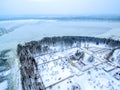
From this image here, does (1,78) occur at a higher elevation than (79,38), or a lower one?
lower

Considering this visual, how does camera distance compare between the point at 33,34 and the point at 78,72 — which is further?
the point at 33,34

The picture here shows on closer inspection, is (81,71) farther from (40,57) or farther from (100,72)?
(40,57)

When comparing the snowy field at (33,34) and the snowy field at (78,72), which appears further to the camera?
the snowy field at (33,34)

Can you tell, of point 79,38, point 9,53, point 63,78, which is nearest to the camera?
point 63,78

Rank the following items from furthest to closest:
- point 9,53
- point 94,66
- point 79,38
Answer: point 79,38, point 9,53, point 94,66

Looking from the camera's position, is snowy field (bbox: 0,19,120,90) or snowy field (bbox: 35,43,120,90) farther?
snowy field (bbox: 0,19,120,90)

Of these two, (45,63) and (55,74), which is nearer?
A: (55,74)

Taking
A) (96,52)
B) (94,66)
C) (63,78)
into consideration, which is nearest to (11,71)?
(63,78)

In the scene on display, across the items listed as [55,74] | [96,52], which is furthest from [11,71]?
[96,52]

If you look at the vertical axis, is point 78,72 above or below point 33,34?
below
